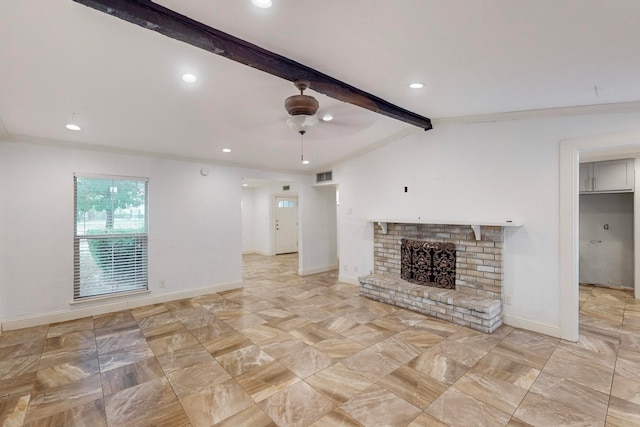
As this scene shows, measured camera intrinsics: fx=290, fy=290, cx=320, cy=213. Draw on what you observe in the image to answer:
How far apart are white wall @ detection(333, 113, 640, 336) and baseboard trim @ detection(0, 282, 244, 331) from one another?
3663mm

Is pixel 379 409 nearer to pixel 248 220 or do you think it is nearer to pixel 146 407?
pixel 146 407

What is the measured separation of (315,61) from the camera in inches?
89.3

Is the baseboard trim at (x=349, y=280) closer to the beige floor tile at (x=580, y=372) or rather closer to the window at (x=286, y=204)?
the beige floor tile at (x=580, y=372)

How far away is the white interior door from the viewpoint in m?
9.09

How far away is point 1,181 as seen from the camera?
3531mm

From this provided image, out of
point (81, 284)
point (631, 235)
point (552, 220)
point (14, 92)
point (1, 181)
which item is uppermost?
point (14, 92)

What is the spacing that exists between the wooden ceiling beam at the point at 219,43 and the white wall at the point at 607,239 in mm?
5195

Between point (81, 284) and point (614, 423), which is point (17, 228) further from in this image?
point (614, 423)

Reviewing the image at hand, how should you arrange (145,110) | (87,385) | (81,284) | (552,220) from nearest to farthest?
(87,385) < (145,110) < (552,220) < (81,284)

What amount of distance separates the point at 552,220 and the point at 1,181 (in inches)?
258


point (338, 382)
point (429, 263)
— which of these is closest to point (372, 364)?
point (338, 382)

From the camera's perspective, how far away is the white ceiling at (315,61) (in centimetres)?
165

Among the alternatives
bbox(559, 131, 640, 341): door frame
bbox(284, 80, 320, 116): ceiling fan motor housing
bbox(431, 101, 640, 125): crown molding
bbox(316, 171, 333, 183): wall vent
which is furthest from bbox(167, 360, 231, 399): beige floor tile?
bbox(316, 171, 333, 183): wall vent

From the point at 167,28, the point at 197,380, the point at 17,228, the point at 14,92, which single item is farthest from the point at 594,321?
the point at 17,228
